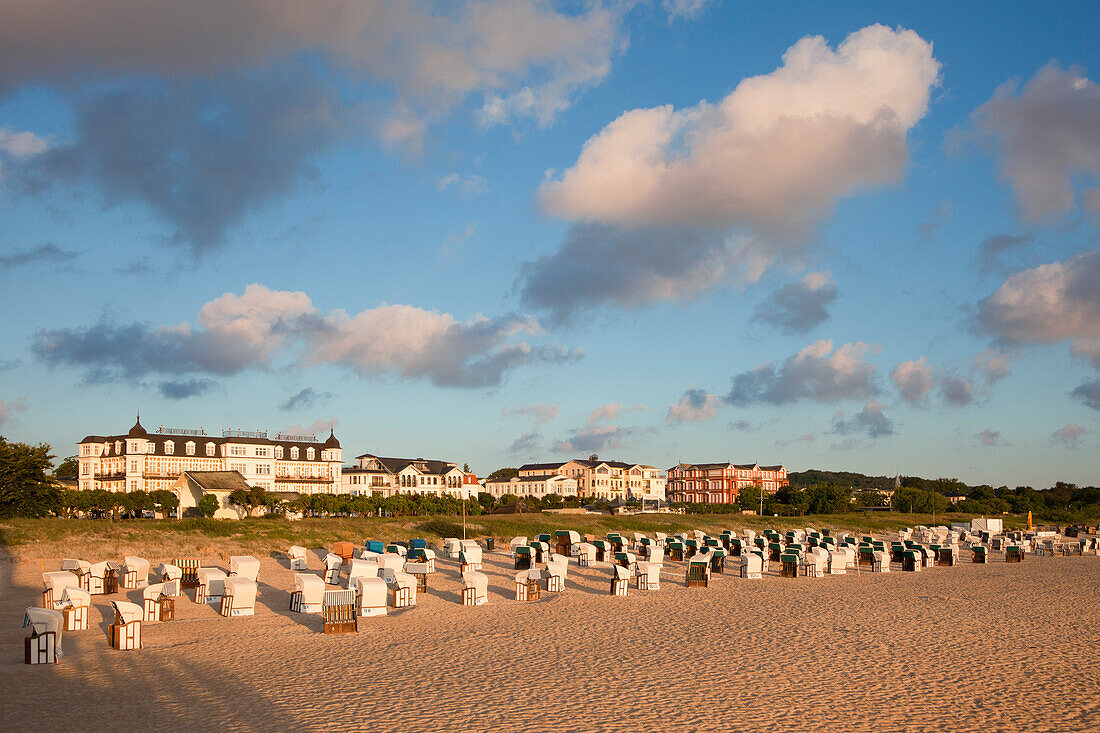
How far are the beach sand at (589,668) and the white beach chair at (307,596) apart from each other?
1.94 ft

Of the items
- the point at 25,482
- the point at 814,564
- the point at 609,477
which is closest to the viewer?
the point at 814,564

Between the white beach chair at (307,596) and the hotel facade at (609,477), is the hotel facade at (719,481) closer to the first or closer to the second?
the hotel facade at (609,477)

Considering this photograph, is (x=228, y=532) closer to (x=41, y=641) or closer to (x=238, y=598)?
(x=238, y=598)

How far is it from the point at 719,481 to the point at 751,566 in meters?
108

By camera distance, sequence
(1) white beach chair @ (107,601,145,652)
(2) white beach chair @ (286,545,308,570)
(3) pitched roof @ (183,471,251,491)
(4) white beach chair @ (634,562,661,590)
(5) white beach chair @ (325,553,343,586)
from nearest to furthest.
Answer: (1) white beach chair @ (107,601,145,652) < (5) white beach chair @ (325,553,343,586) < (4) white beach chair @ (634,562,661,590) < (2) white beach chair @ (286,545,308,570) < (3) pitched roof @ (183,471,251,491)

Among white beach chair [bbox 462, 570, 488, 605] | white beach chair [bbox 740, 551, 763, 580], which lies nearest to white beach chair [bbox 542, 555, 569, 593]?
white beach chair [bbox 462, 570, 488, 605]

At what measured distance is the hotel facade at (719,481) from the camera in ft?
426

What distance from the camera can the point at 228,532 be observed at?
32938mm

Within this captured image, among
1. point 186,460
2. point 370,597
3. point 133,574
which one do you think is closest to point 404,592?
point 370,597

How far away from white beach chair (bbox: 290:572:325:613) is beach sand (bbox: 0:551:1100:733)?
1.94ft

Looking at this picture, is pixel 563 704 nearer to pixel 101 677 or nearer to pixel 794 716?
pixel 794 716

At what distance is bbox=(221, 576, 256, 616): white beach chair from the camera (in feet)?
57.7

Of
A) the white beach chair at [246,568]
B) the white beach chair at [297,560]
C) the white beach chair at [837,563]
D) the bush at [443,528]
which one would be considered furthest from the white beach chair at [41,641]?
the bush at [443,528]

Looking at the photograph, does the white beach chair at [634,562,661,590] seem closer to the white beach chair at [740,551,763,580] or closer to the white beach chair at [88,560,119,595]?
the white beach chair at [740,551,763,580]
